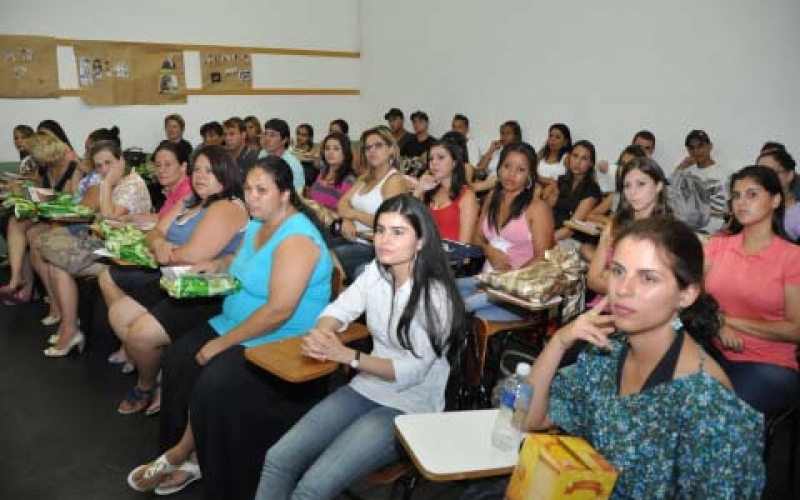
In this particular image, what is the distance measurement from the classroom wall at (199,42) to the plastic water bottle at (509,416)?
636 cm

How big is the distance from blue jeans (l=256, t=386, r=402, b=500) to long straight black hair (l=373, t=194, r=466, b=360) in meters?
0.27

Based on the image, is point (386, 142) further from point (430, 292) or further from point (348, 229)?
point (430, 292)

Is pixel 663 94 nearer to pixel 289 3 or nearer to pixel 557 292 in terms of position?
pixel 557 292

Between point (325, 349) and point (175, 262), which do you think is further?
point (175, 262)

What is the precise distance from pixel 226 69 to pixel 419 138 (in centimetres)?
257

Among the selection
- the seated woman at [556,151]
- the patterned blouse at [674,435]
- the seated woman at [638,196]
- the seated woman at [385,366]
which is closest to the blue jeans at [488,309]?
the seated woman at [638,196]

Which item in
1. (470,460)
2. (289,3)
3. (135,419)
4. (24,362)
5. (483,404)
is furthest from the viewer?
(289,3)

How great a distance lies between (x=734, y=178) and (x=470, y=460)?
191 cm

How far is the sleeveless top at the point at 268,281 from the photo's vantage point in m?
2.44

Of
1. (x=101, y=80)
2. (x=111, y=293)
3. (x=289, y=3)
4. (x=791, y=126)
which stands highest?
(x=289, y=3)

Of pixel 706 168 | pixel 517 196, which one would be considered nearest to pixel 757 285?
pixel 517 196

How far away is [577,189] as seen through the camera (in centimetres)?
506

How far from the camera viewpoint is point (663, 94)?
17.8ft

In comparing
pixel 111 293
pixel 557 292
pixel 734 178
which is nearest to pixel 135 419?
pixel 111 293
